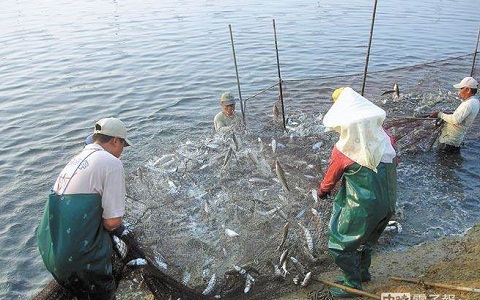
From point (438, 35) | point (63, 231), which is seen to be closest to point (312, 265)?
point (63, 231)

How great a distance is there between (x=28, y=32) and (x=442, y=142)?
2160 cm

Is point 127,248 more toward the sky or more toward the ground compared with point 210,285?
more toward the sky

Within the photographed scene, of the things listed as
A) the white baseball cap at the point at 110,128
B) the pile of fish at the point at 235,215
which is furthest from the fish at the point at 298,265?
the white baseball cap at the point at 110,128

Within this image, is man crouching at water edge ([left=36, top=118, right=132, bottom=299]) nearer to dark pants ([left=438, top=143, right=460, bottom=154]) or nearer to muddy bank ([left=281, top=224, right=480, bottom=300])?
muddy bank ([left=281, top=224, right=480, bottom=300])

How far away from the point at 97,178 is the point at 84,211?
337 millimetres

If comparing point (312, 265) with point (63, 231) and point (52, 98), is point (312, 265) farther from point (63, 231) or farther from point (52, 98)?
point (52, 98)

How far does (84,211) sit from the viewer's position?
356cm

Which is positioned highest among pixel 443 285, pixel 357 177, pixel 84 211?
pixel 84 211

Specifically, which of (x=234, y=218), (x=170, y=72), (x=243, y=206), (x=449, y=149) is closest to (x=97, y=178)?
(x=234, y=218)

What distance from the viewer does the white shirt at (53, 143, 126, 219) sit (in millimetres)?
3529

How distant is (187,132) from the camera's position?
1076 centimetres

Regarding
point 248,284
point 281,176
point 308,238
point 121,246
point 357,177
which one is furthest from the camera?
point 281,176

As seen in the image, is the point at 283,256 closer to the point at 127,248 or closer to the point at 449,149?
the point at 127,248

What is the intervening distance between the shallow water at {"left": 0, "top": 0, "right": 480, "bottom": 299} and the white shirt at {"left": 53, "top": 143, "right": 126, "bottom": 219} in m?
3.20
